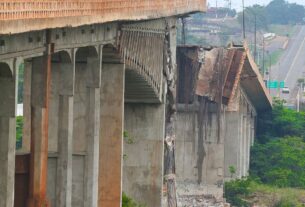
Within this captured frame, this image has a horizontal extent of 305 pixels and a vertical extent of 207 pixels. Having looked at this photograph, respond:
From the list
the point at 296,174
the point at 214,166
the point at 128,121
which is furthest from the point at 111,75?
the point at 296,174

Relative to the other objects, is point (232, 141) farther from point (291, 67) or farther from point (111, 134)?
point (291, 67)

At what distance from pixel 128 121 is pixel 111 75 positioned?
766cm

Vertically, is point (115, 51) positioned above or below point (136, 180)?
above

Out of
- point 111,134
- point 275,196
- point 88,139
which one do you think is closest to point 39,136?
point 88,139

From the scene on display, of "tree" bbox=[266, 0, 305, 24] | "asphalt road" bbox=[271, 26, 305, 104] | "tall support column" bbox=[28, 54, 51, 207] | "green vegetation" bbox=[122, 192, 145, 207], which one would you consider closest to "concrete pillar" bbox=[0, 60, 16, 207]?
"tall support column" bbox=[28, 54, 51, 207]

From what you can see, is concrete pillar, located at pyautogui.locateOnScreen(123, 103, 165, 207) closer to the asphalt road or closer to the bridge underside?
the bridge underside

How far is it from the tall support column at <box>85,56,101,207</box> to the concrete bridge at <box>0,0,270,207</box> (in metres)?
0.03

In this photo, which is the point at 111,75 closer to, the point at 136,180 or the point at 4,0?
the point at 136,180

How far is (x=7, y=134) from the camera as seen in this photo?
2156 cm

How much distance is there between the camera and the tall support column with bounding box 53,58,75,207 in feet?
84.0

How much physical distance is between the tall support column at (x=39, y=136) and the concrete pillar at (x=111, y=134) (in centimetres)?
838

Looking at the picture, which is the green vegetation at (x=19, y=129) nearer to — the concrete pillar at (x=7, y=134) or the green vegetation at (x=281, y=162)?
the green vegetation at (x=281, y=162)

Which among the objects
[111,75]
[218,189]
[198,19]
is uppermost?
[198,19]

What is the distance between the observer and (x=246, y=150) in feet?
200
